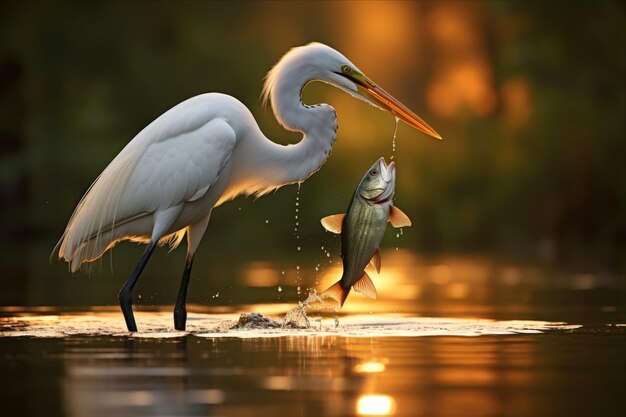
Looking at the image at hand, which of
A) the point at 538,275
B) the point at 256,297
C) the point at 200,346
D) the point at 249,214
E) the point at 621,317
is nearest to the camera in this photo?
the point at 200,346

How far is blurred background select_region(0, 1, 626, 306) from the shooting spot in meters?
25.6

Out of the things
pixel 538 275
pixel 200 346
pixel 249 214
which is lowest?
pixel 200 346

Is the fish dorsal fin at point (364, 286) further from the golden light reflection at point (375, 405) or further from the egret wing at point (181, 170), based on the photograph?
the golden light reflection at point (375, 405)

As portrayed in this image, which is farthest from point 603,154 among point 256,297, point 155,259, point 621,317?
point 621,317

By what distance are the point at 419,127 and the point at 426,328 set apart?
5.19ft

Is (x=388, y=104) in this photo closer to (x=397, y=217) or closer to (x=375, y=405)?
(x=397, y=217)

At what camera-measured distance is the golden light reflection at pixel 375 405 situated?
217 inches

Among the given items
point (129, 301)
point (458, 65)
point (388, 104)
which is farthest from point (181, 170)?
point (458, 65)

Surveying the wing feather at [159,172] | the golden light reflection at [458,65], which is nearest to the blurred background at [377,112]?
the golden light reflection at [458,65]

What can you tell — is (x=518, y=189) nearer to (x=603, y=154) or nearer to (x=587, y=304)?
(x=603, y=154)

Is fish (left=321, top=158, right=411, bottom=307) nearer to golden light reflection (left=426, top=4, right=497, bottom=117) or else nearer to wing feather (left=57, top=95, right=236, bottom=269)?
wing feather (left=57, top=95, right=236, bottom=269)

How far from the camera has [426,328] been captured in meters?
9.52

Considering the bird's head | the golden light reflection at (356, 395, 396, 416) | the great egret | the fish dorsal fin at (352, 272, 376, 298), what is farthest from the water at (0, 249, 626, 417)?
the bird's head

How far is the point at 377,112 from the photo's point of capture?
29.0 meters
